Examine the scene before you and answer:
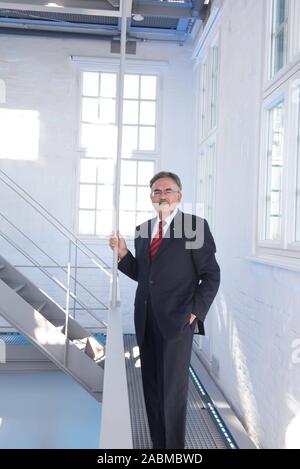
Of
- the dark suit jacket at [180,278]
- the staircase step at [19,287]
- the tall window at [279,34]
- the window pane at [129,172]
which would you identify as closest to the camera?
the dark suit jacket at [180,278]

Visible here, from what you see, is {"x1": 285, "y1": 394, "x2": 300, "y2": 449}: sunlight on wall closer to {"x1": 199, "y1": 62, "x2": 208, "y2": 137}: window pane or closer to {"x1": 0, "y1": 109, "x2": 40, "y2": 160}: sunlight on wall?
{"x1": 199, "y1": 62, "x2": 208, "y2": 137}: window pane

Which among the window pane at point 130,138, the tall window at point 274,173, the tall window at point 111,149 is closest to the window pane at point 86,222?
the tall window at point 111,149

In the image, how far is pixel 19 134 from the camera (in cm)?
401

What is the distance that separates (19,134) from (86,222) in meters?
1.01

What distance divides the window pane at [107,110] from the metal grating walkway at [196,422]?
2.44 meters

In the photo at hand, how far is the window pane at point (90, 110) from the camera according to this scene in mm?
4113

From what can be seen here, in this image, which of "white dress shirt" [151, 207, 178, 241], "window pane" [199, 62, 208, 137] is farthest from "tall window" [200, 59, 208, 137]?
"white dress shirt" [151, 207, 178, 241]

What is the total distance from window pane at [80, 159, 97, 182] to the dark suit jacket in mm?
2753

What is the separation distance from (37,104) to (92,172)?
794 millimetres

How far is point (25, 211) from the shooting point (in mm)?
4023

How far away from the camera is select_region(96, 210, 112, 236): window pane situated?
13.6ft

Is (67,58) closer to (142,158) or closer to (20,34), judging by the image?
(20,34)

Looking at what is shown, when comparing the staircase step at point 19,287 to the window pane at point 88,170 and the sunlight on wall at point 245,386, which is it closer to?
the sunlight on wall at point 245,386

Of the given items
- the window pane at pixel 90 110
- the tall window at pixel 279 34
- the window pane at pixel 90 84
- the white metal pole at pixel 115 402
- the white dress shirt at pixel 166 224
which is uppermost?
the window pane at pixel 90 84
